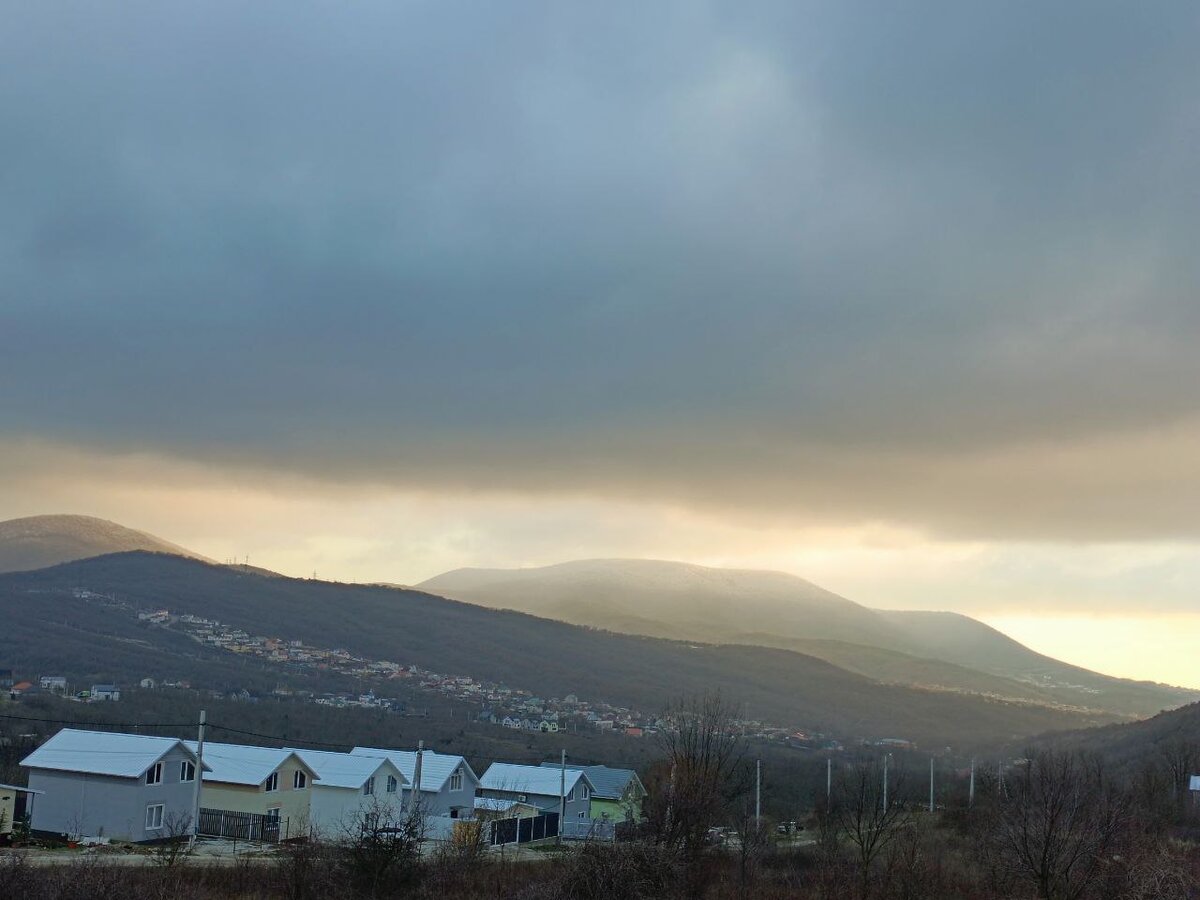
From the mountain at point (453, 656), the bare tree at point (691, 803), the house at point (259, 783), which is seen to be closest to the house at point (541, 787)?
the house at point (259, 783)

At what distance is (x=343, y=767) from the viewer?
56.1 meters

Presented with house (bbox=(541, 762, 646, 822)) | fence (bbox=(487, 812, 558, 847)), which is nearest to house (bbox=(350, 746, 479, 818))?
fence (bbox=(487, 812, 558, 847))

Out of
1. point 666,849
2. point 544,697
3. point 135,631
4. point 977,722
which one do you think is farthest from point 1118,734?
point 135,631

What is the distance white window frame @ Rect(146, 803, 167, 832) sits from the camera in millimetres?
45047

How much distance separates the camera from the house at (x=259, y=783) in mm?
49344

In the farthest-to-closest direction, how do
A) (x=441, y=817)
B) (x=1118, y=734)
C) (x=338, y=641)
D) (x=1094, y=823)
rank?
(x=338, y=641) < (x=1118, y=734) < (x=441, y=817) < (x=1094, y=823)

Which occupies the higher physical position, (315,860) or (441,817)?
(315,860)

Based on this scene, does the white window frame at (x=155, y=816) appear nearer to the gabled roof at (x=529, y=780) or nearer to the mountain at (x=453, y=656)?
the gabled roof at (x=529, y=780)

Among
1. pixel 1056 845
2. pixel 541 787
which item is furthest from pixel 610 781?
pixel 1056 845

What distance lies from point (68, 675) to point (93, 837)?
272ft

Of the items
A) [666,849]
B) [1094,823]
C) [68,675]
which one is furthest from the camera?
[68,675]

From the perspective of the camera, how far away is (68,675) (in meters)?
117

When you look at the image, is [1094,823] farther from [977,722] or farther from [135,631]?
[977,722]

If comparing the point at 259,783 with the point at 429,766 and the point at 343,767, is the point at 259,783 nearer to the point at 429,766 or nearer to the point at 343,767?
the point at 343,767
